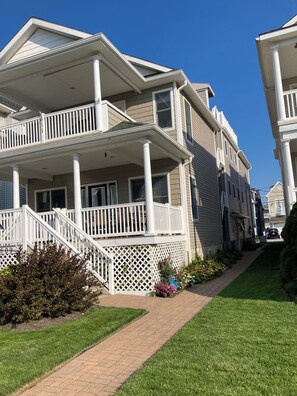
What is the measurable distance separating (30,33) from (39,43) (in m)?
0.50

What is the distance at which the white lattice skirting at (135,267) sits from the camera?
10.2m

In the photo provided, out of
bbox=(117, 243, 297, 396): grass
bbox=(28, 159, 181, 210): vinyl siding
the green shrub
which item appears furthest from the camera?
bbox=(28, 159, 181, 210): vinyl siding

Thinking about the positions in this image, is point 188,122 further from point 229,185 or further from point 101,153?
point 229,185

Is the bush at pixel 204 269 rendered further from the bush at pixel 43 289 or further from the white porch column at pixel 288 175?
the bush at pixel 43 289

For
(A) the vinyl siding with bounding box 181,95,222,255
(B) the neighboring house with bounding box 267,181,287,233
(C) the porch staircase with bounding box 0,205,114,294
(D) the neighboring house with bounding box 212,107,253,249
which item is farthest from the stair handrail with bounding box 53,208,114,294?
(B) the neighboring house with bounding box 267,181,287,233

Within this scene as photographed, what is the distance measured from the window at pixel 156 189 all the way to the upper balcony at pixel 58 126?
2508 millimetres

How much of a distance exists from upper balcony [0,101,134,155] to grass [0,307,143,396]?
6.45 metres

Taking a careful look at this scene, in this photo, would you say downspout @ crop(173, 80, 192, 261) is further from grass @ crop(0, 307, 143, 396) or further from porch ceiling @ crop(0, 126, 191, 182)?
grass @ crop(0, 307, 143, 396)

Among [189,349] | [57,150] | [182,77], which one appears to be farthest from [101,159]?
[189,349]

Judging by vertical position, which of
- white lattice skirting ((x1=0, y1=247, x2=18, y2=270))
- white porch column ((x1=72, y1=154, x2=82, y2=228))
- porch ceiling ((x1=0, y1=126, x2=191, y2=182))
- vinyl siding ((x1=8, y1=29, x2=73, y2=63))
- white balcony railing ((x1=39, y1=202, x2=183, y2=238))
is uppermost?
vinyl siding ((x1=8, y1=29, x2=73, y2=63))

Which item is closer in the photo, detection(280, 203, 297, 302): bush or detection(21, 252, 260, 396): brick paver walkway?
detection(21, 252, 260, 396): brick paver walkway

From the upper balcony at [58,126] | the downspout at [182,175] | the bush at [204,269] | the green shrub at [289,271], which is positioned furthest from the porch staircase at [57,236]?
the green shrub at [289,271]

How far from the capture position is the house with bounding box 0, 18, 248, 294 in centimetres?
1074

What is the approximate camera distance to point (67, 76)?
1330 centimetres
